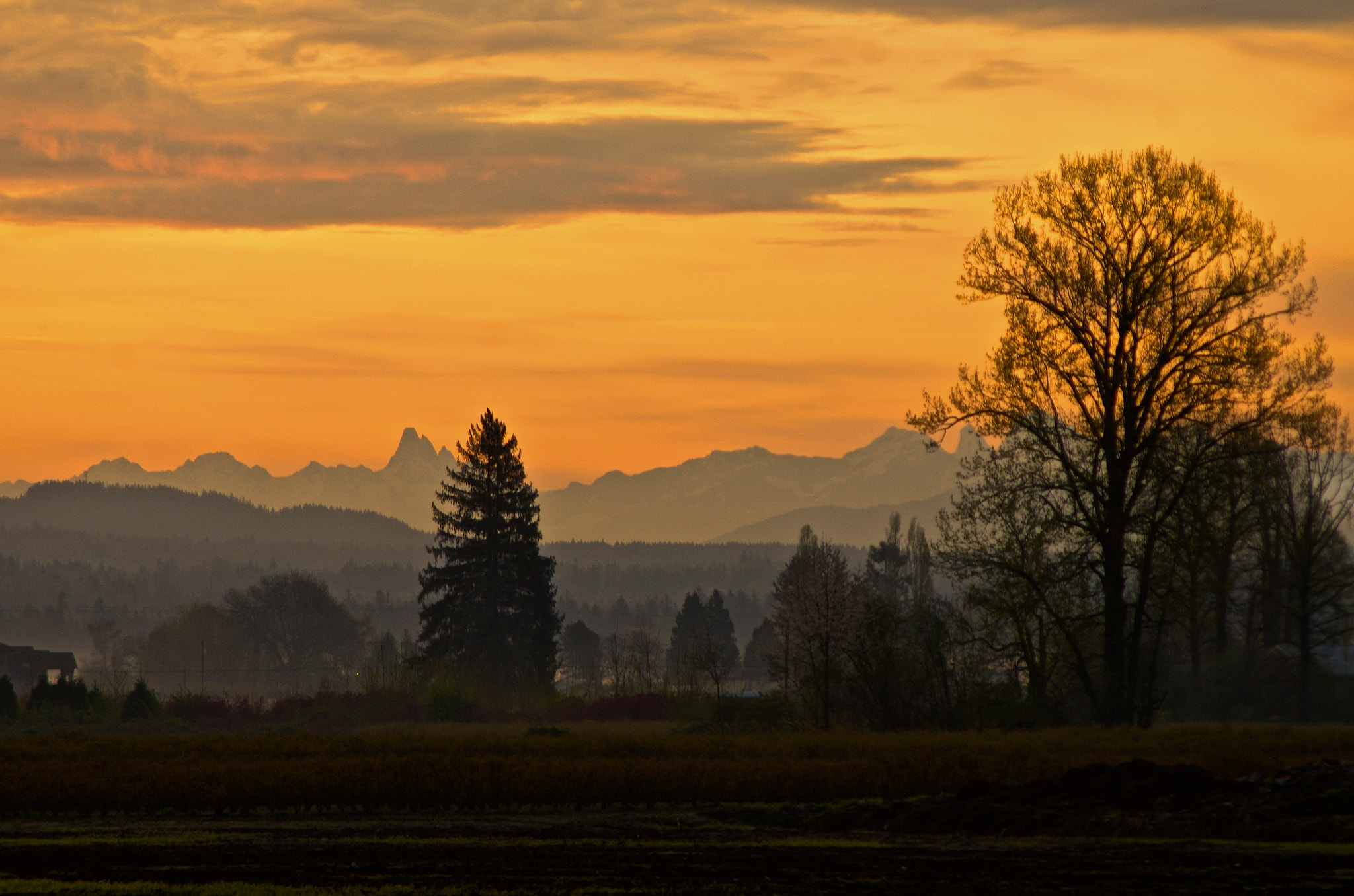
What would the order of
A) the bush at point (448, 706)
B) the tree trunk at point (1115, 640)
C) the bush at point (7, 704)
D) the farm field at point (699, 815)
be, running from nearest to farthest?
the farm field at point (699, 815)
the tree trunk at point (1115, 640)
the bush at point (7, 704)
the bush at point (448, 706)

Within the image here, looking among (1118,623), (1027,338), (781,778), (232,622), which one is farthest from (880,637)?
(232,622)

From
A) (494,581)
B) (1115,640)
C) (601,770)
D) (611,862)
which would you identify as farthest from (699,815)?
(494,581)

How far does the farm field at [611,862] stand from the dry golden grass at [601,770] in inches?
141

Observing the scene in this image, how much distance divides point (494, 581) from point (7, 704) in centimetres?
2573

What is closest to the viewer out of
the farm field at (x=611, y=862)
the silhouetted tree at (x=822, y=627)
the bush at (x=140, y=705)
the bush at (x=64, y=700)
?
the farm field at (x=611, y=862)

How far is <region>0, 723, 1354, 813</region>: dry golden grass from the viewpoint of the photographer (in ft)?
98.6

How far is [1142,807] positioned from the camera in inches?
961

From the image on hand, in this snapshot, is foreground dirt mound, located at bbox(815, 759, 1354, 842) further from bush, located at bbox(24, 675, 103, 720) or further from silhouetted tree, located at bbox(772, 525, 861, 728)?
bush, located at bbox(24, 675, 103, 720)

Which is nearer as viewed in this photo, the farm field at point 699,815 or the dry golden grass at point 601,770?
the farm field at point 699,815

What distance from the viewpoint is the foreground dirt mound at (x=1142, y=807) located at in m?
22.0

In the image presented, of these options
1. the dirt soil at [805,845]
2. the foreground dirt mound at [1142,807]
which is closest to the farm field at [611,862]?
the dirt soil at [805,845]

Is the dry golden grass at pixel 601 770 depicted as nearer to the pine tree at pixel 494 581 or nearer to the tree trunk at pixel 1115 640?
the tree trunk at pixel 1115 640

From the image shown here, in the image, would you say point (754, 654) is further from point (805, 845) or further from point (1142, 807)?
point (805, 845)

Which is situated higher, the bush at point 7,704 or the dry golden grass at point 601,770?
the bush at point 7,704
